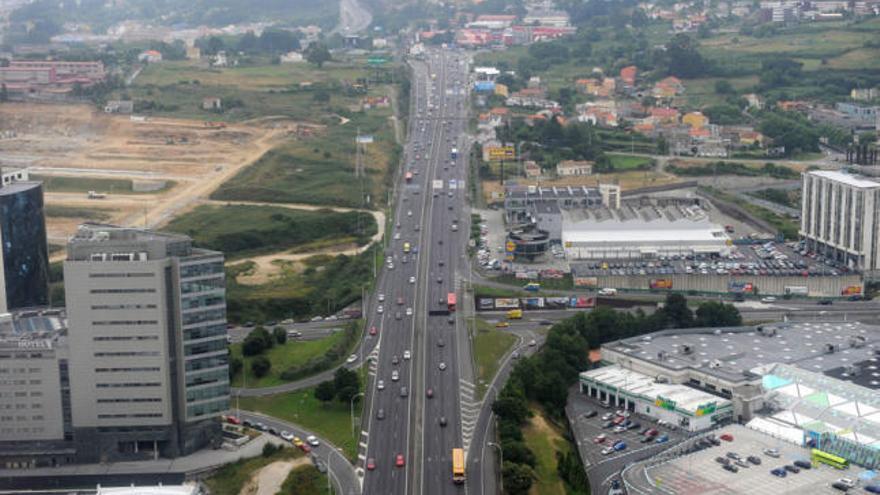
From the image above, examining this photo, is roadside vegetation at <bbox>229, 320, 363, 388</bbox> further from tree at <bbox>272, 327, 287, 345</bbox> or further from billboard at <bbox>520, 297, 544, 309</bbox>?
billboard at <bbox>520, 297, 544, 309</bbox>

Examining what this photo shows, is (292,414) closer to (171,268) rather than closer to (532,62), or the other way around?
(171,268)

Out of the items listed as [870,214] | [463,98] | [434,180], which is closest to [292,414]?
[870,214]

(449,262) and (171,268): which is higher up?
Result: (171,268)

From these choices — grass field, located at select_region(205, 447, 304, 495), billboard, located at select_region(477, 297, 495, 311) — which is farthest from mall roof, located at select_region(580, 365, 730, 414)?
grass field, located at select_region(205, 447, 304, 495)

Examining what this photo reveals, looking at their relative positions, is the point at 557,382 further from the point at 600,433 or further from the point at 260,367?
the point at 260,367

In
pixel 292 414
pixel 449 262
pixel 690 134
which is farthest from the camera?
pixel 690 134

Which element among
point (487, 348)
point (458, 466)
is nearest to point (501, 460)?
Answer: point (458, 466)
